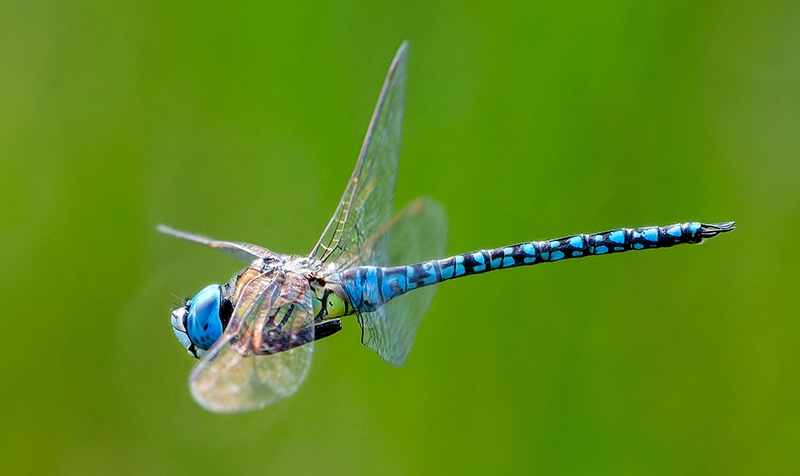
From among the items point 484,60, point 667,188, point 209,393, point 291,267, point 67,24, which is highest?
point 67,24

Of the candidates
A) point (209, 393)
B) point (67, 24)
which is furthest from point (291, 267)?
point (67, 24)

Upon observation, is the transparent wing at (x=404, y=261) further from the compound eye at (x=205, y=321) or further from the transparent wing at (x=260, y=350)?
the compound eye at (x=205, y=321)

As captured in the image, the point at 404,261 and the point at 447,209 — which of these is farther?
the point at 447,209

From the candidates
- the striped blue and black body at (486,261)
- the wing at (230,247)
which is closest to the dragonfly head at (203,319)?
→ the wing at (230,247)

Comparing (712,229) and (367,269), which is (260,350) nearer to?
(367,269)

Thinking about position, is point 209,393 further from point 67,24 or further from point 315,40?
point 67,24

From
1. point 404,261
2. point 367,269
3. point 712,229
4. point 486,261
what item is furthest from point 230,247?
point 712,229
